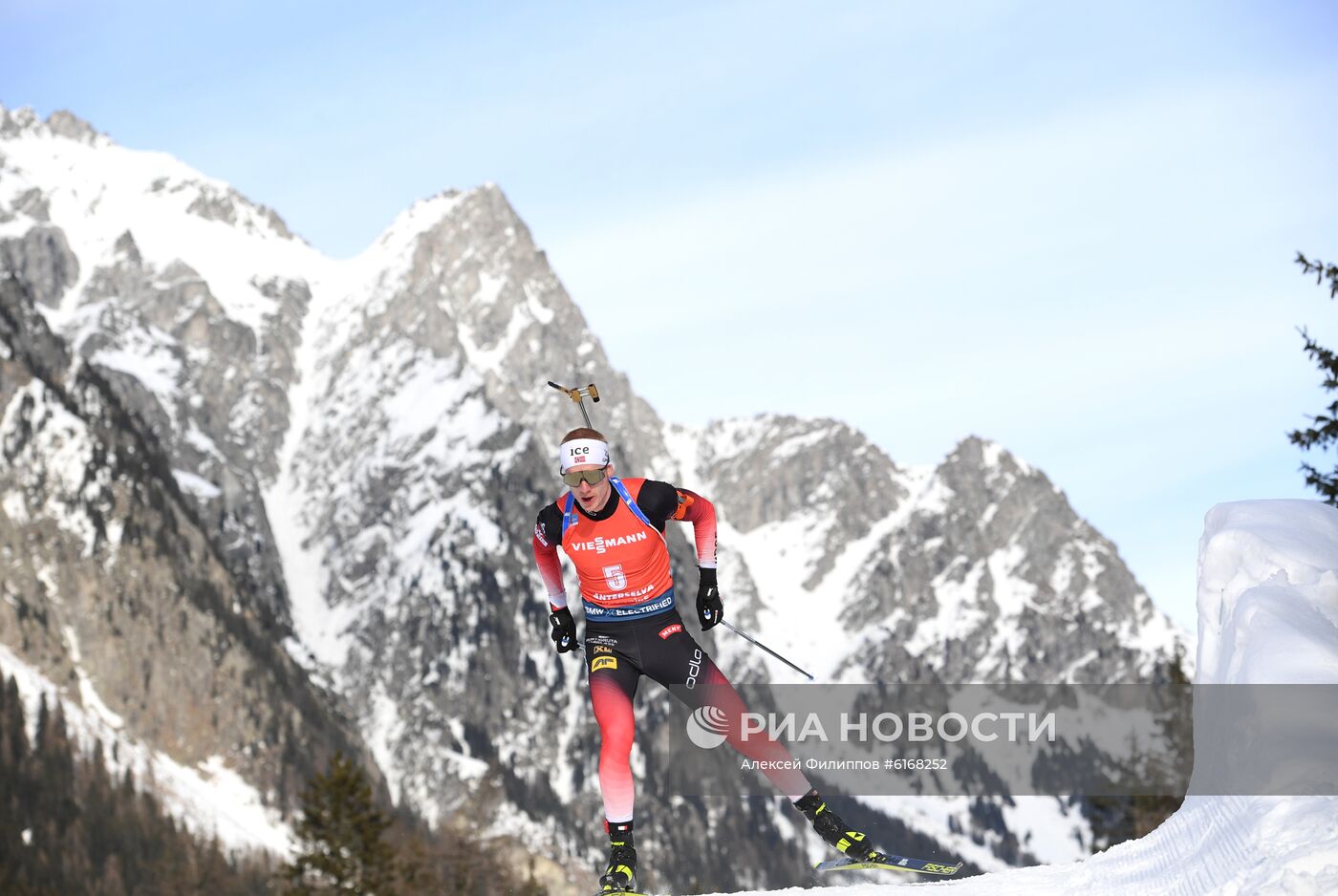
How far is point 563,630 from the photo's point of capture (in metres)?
12.5

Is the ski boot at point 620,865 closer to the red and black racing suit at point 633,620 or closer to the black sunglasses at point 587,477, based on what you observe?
the red and black racing suit at point 633,620

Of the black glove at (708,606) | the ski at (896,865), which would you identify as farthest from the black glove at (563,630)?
the ski at (896,865)

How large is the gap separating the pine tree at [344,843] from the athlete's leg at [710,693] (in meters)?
34.8

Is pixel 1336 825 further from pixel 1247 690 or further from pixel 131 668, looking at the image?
pixel 131 668

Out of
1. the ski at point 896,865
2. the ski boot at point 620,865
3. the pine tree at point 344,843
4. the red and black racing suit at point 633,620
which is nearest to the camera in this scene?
the ski boot at point 620,865

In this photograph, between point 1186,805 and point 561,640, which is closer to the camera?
point 1186,805

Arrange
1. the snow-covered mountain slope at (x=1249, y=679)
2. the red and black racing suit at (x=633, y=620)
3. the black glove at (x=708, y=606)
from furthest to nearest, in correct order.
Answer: the black glove at (x=708, y=606) < the red and black racing suit at (x=633, y=620) < the snow-covered mountain slope at (x=1249, y=679)

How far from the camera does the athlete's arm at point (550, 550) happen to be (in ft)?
39.5

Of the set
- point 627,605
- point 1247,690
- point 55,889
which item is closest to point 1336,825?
point 1247,690

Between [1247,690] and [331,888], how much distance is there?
130 feet

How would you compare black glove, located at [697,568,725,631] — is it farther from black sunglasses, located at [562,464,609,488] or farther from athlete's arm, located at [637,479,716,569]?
black sunglasses, located at [562,464,609,488]

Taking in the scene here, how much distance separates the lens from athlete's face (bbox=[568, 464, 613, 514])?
38.1 ft

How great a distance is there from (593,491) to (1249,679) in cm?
502

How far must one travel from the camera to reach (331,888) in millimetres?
45344
